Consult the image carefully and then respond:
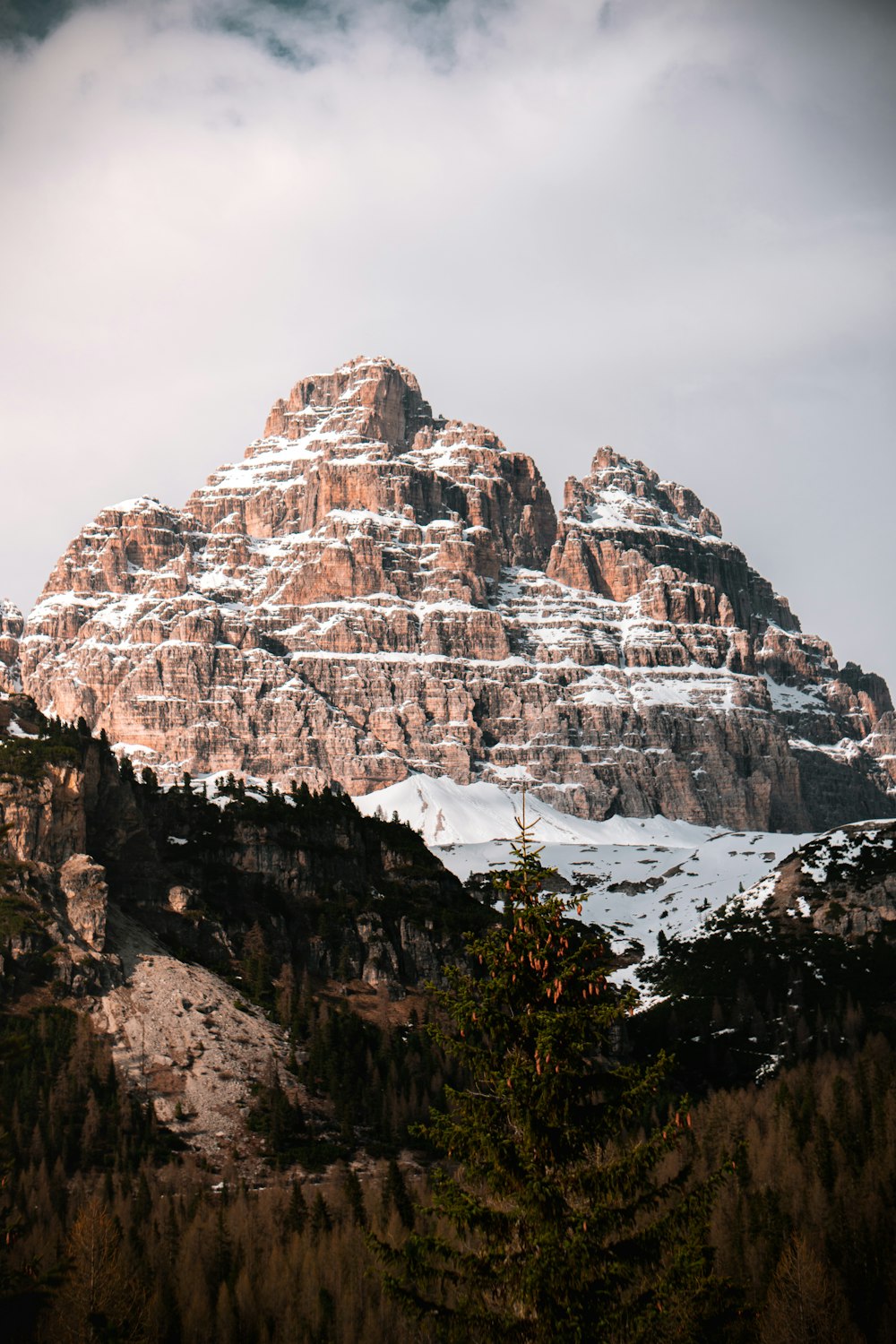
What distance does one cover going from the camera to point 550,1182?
3266 centimetres

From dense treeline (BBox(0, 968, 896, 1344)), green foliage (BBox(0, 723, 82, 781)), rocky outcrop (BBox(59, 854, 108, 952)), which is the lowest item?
dense treeline (BBox(0, 968, 896, 1344))

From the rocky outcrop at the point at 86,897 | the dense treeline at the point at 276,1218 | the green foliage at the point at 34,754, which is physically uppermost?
the green foliage at the point at 34,754

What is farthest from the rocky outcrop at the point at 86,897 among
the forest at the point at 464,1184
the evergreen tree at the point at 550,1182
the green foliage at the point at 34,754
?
the evergreen tree at the point at 550,1182

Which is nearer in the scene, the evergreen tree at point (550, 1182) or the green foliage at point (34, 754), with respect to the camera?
the evergreen tree at point (550, 1182)

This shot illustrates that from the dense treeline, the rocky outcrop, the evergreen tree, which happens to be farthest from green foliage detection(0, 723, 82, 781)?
the evergreen tree

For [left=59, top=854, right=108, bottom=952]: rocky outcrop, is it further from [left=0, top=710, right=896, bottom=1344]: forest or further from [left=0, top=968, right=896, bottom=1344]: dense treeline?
[left=0, top=968, right=896, bottom=1344]: dense treeline

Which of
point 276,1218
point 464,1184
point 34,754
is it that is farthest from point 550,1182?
point 34,754

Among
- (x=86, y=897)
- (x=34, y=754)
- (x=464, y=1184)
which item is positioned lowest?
(x=464, y=1184)

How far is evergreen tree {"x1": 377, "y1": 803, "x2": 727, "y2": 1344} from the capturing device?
31.7m

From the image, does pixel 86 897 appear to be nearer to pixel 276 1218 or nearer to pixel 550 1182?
pixel 276 1218

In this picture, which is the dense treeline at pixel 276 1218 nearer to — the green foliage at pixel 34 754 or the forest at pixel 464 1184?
the forest at pixel 464 1184

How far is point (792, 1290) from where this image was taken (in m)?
81.6

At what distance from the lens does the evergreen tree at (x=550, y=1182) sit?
31.7 m

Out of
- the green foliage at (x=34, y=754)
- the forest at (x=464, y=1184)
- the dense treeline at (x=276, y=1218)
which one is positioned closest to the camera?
the forest at (x=464, y=1184)
